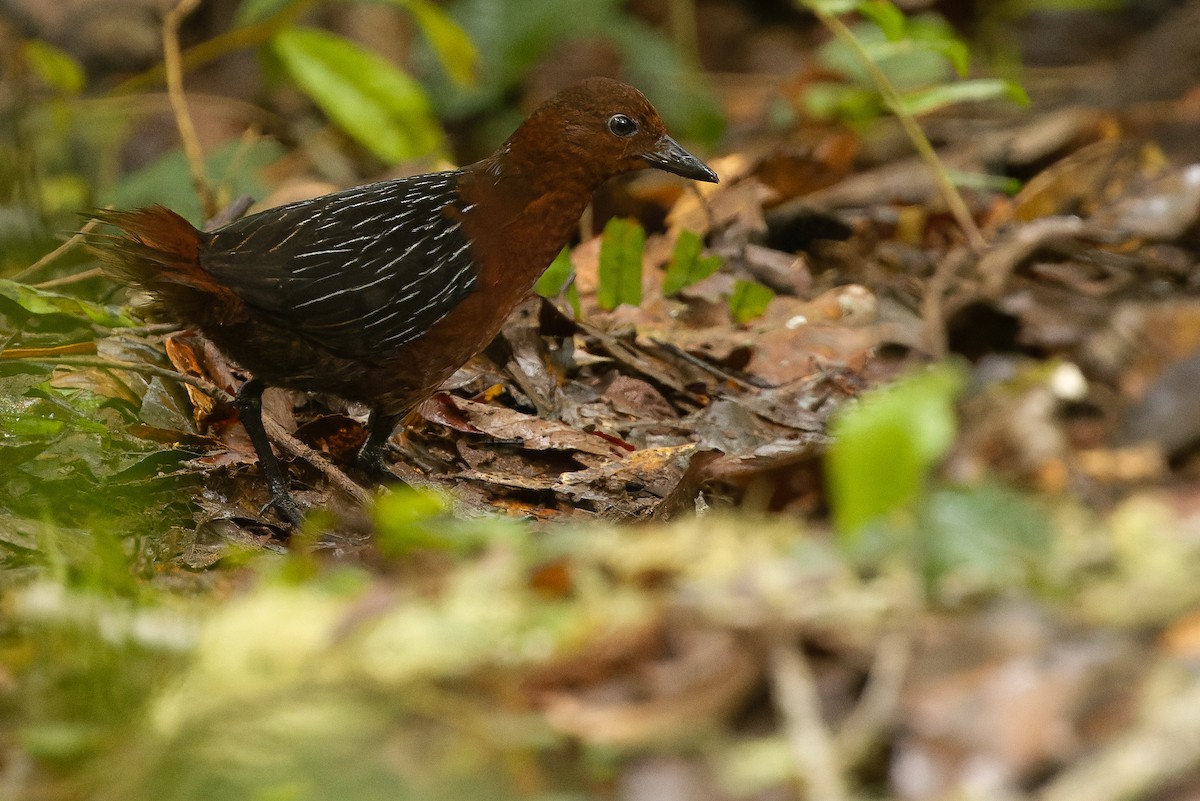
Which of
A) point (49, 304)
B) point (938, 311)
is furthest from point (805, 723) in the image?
point (49, 304)

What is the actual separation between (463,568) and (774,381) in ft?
8.58

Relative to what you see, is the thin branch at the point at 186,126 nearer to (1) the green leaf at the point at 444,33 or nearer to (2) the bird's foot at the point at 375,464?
(1) the green leaf at the point at 444,33

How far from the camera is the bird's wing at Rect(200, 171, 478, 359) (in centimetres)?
366

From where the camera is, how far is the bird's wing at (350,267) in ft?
12.0

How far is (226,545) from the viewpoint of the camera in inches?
130

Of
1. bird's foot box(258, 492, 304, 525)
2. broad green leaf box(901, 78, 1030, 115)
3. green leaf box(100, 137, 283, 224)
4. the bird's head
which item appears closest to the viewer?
bird's foot box(258, 492, 304, 525)

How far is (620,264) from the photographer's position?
4.77m

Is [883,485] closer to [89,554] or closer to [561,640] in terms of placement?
[561,640]

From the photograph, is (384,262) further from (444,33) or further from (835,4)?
(444,33)

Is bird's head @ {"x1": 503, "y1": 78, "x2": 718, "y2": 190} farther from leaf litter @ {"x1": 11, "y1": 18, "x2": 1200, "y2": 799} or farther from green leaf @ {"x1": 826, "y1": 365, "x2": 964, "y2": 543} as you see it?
green leaf @ {"x1": 826, "y1": 365, "x2": 964, "y2": 543}

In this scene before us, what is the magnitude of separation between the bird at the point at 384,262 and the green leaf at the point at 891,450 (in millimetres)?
2125

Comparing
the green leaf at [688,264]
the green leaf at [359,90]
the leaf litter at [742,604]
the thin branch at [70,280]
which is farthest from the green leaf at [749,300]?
the thin branch at [70,280]

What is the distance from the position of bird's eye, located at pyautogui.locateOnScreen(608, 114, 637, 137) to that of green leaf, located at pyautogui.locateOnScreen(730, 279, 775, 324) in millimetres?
894

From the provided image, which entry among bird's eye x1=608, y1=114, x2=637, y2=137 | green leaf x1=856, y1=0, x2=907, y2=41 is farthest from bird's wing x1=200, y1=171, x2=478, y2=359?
green leaf x1=856, y1=0, x2=907, y2=41
